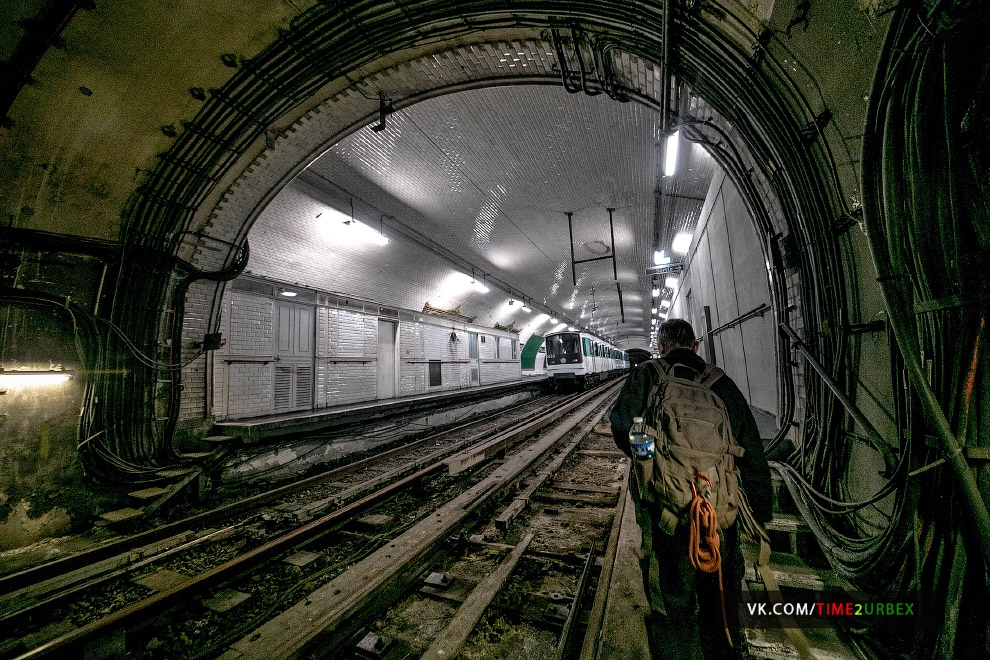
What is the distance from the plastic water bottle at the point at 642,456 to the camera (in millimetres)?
1713

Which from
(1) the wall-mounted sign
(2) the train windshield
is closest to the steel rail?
(1) the wall-mounted sign

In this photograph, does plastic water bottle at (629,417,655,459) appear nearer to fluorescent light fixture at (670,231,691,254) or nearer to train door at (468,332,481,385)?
fluorescent light fixture at (670,231,691,254)

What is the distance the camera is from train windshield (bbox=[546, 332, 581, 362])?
703 inches

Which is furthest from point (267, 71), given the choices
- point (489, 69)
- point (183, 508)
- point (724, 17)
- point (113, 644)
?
point (183, 508)

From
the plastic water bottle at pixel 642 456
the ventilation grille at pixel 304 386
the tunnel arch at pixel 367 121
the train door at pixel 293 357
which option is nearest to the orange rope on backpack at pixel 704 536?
the plastic water bottle at pixel 642 456

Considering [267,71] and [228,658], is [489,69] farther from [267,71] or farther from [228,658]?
[228,658]

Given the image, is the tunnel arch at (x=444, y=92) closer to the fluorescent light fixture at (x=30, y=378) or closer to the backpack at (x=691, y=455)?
the fluorescent light fixture at (x=30, y=378)

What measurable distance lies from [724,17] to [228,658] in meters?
5.67

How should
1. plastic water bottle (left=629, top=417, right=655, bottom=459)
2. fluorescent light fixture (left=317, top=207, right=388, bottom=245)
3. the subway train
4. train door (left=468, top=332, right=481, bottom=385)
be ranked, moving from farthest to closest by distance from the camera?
the subway train → train door (left=468, top=332, right=481, bottom=385) → fluorescent light fixture (left=317, top=207, right=388, bottom=245) → plastic water bottle (left=629, top=417, right=655, bottom=459)

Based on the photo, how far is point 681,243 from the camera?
1094 centimetres

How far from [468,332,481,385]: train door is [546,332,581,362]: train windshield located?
4142 millimetres

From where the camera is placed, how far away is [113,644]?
232cm

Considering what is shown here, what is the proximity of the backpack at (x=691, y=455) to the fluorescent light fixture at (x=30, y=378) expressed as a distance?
6.72 m

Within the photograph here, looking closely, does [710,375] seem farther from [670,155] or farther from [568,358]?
[568,358]
